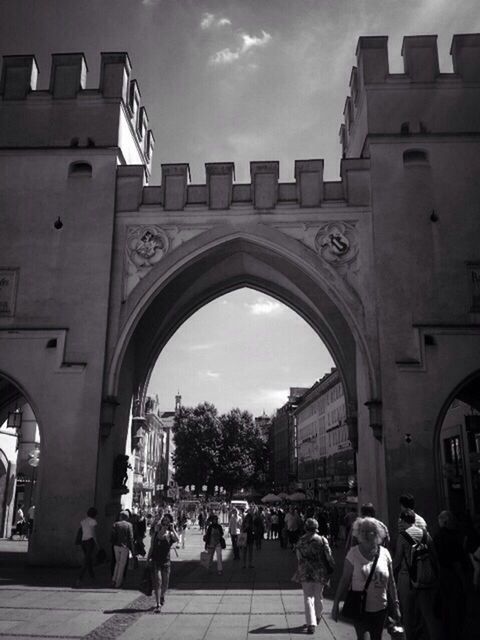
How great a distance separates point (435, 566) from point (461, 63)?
1588 centimetres

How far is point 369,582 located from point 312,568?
10.5 feet

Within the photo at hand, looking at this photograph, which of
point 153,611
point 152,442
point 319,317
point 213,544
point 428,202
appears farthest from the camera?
point 152,442

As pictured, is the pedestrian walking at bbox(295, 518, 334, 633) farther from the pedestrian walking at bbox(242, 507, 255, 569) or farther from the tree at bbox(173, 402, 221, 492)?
the tree at bbox(173, 402, 221, 492)

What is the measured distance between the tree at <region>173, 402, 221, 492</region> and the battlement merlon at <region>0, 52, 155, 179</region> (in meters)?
46.9

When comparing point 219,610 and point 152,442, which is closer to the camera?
point 219,610

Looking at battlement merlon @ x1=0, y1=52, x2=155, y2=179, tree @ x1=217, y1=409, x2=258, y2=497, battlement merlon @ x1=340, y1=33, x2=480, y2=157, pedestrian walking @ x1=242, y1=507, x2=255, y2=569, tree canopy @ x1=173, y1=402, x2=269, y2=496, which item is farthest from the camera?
tree @ x1=217, y1=409, x2=258, y2=497

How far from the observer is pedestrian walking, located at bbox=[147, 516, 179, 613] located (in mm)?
9711

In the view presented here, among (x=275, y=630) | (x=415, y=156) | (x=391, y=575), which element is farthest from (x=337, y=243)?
(x=391, y=575)

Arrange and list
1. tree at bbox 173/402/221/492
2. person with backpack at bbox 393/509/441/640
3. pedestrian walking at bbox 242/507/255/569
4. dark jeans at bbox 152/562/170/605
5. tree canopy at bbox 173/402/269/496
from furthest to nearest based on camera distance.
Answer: tree canopy at bbox 173/402/269/496
tree at bbox 173/402/221/492
pedestrian walking at bbox 242/507/255/569
dark jeans at bbox 152/562/170/605
person with backpack at bbox 393/509/441/640

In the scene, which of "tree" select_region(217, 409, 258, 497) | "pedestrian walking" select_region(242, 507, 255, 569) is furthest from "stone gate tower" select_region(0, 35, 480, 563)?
"tree" select_region(217, 409, 258, 497)

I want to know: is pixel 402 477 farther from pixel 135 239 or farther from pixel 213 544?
pixel 135 239

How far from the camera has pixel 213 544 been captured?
14383 mm

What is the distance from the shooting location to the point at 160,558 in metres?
9.80

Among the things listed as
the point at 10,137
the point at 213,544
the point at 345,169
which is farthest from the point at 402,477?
the point at 10,137
